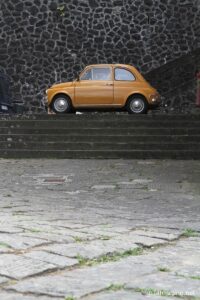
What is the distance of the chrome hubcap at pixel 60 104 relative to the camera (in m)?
17.0

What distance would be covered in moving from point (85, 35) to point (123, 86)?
27.1ft

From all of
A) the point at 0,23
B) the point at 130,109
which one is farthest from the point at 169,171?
the point at 0,23

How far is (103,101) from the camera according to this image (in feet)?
55.8

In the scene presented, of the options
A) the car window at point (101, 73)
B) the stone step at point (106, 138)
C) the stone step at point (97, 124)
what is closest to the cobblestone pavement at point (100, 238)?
the stone step at point (106, 138)

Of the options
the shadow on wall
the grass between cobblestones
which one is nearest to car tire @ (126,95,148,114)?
the shadow on wall

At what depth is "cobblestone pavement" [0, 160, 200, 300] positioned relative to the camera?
3.55 meters

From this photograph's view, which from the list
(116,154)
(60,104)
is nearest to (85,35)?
(60,104)

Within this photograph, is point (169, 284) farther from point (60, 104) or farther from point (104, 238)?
point (60, 104)

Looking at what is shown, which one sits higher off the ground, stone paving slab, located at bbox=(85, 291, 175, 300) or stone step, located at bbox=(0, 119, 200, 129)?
stone step, located at bbox=(0, 119, 200, 129)

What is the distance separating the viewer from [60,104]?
1698cm

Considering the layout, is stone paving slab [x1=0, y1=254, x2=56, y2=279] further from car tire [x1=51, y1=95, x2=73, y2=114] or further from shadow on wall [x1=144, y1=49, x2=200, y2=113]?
shadow on wall [x1=144, y1=49, x2=200, y2=113]

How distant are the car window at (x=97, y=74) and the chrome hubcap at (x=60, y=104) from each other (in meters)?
1.05

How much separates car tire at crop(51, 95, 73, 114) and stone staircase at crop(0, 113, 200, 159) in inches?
49.7

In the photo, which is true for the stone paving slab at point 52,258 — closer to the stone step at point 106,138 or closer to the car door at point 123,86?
the stone step at point 106,138
